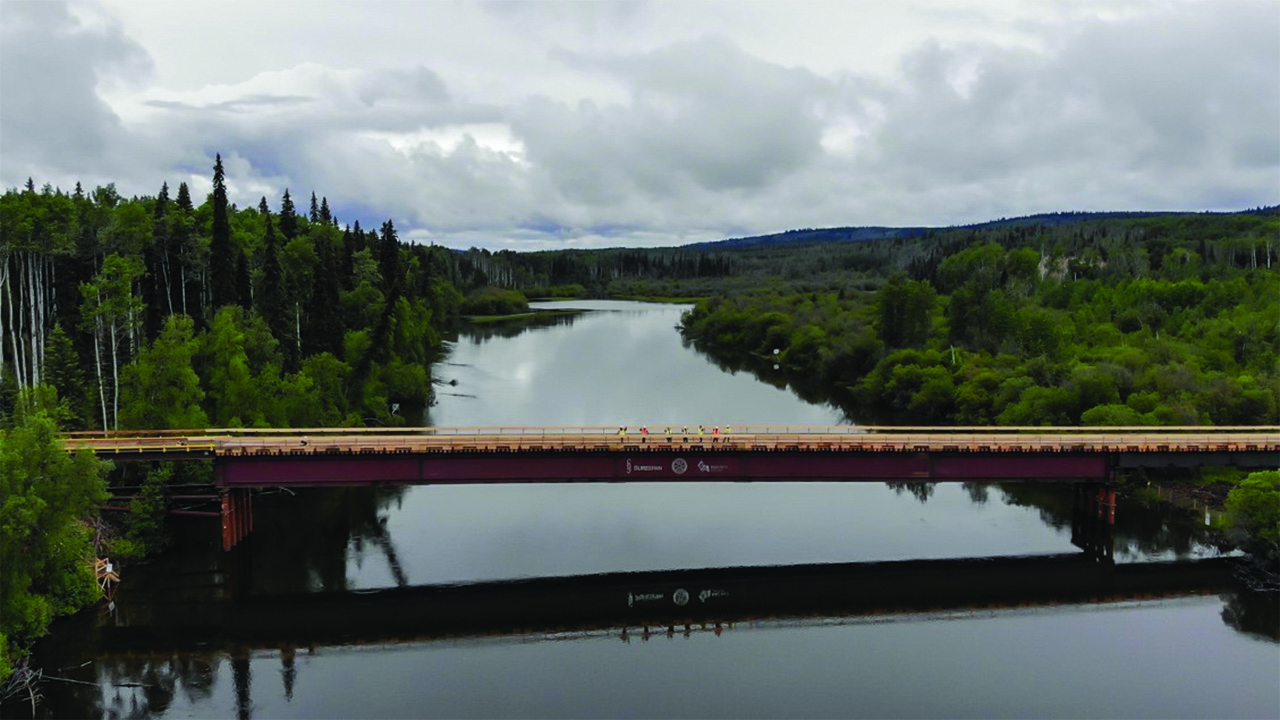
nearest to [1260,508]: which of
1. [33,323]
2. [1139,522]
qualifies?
[1139,522]

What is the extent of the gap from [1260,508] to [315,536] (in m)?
60.4

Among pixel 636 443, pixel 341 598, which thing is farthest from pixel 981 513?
pixel 341 598

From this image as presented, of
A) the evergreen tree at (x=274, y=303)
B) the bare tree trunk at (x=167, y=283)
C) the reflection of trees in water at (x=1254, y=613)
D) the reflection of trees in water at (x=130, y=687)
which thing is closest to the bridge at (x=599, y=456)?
the reflection of trees in water at (x=1254, y=613)

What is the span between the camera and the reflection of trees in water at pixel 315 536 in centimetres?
5862

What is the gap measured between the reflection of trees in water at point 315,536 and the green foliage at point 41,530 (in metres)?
9.79

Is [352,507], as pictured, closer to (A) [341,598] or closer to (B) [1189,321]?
(A) [341,598]

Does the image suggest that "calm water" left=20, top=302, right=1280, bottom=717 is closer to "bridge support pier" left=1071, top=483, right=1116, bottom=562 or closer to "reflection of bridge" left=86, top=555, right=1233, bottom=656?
"reflection of bridge" left=86, top=555, right=1233, bottom=656

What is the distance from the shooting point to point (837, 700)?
43.1m

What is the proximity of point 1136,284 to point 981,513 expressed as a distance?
9478 centimetres

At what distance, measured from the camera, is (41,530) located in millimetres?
45656

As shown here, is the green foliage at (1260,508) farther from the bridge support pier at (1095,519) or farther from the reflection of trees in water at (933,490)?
→ the reflection of trees in water at (933,490)

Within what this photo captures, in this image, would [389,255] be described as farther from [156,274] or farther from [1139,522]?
[1139,522]

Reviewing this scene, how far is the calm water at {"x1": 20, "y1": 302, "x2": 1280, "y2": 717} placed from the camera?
43.3 metres

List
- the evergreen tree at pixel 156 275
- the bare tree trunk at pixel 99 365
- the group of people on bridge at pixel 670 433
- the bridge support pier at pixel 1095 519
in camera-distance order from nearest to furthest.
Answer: the group of people on bridge at pixel 670 433, the bridge support pier at pixel 1095 519, the bare tree trunk at pixel 99 365, the evergreen tree at pixel 156 275
